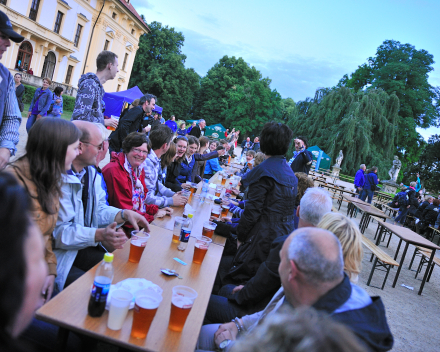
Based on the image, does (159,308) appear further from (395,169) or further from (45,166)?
(395,169)

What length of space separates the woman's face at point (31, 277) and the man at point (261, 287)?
173 cm

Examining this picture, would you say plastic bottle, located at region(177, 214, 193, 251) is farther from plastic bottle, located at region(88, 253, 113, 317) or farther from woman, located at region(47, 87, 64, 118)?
woman, located at region(47, 87, 64, 118)

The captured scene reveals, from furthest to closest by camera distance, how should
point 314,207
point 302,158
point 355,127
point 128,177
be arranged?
point 355,127 → point 302,158 → point 128,177 → point 314,207

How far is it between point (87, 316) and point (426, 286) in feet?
25.4

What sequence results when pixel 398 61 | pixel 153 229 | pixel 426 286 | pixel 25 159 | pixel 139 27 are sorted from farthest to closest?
pixel 139 27 → pixel 398 61 → pixel 426 286 → pixel 153 229 → pixel 25 159

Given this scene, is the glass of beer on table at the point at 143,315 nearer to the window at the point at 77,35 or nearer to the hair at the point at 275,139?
the hair at the point at 275,139

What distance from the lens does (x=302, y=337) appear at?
0.70 meters

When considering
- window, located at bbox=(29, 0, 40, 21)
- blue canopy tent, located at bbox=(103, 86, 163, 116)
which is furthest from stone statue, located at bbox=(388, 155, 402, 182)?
window, located at bbox=(29, 0, 40, 21)

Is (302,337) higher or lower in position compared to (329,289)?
higher

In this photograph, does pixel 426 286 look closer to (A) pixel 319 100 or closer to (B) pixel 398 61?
(A) pixel 319 100

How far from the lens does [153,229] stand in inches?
122

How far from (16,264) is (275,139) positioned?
112 inches

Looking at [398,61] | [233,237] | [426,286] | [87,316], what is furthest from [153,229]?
[398,61]

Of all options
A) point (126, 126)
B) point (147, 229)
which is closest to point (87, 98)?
point (147, 229)
